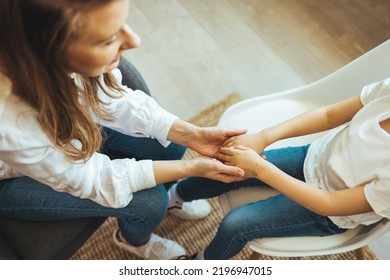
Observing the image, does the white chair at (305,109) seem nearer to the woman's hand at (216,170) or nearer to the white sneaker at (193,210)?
the woman's hand at (216,170)

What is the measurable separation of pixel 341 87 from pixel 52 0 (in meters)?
0.77

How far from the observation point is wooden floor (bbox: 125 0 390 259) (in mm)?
1646

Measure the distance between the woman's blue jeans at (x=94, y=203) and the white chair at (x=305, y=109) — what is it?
0.19 metres

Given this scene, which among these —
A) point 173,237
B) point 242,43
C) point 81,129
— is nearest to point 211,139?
point 81,129

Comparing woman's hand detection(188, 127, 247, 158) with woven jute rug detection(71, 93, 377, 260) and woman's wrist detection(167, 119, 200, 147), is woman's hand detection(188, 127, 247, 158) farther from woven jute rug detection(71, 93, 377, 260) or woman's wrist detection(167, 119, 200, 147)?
woven jute rug detection(71, 93, 377, 260)

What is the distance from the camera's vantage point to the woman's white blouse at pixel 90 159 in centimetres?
74

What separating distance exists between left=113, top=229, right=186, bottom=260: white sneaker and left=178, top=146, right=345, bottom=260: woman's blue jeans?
0.82 feet

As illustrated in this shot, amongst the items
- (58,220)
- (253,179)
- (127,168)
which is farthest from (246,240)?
(58,220)

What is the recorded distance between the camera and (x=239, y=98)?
1.61 meters

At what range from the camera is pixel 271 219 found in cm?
95

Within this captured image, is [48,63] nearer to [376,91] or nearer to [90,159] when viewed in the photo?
[90,159]

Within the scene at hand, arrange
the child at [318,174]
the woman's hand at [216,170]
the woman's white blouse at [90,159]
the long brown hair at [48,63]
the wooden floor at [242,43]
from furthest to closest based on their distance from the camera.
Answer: the wooden floor at [242,43]
the woman's hand at [216,170]
the child at [318,174]
the woman's white blouse at [90,159]
the long brown hair at [48,63]

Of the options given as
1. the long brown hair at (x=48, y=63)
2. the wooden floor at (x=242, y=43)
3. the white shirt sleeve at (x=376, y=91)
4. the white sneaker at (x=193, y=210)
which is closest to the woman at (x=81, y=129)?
the long brown hair at (x=48, y=63)

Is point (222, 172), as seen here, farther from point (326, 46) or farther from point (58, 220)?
point (326, 46)
